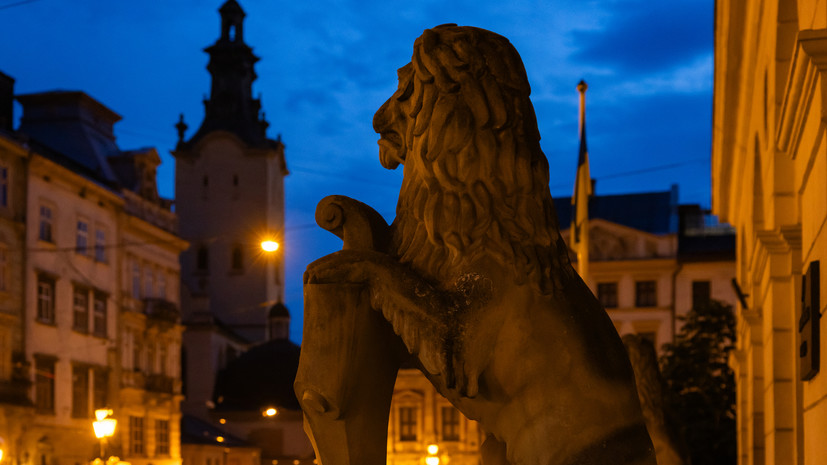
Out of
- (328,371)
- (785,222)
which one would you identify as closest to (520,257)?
(328,371)

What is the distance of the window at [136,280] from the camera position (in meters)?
48.8

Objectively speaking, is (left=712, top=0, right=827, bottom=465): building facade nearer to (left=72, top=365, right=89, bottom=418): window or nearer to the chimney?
the chimney

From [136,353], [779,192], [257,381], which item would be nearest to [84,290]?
[136,353]

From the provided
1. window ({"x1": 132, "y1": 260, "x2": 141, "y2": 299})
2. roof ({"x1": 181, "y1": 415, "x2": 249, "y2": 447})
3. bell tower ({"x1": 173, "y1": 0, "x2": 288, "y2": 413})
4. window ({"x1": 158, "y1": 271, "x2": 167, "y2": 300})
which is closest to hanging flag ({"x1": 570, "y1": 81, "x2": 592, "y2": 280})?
window ({"x1": 132, "y1": 260, "x2": 141, "y2": 299})

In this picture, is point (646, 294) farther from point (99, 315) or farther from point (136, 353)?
point (99, 315)

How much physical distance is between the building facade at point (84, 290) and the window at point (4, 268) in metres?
0.06

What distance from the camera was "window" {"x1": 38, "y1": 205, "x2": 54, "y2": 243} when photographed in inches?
1585

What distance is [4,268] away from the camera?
37656 mm

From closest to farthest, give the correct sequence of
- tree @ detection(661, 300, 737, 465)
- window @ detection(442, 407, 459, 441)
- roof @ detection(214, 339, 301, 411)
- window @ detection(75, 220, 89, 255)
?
tree @ detection(661, 300, 737, 465), window @ detection(75, 220, 89, 255), window @ detection(442, 407, 459, 441), roof @ detection(214, 339, 301, 411)

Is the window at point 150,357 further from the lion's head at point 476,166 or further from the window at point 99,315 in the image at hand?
the lion's head at point 476,166

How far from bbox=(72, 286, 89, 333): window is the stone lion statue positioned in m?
40.6

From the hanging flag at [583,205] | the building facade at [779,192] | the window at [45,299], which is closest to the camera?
the building facade at [779,192]

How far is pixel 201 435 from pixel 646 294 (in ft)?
76.4

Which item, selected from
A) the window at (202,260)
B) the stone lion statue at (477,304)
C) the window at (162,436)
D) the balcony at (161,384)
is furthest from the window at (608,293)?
the stone lion statue at (477,304)
